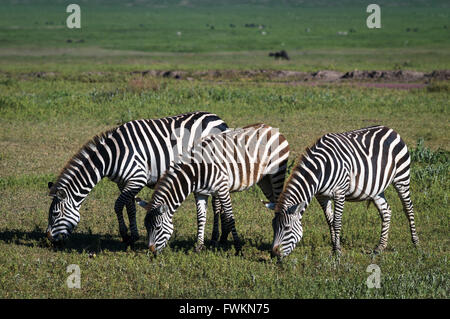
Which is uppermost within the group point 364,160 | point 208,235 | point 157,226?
point 364,160

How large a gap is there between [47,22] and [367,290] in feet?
298

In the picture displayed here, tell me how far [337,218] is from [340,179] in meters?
0.61

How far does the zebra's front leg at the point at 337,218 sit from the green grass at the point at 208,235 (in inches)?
7.3

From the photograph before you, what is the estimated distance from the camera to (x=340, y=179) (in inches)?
386

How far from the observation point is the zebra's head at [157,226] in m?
9.49

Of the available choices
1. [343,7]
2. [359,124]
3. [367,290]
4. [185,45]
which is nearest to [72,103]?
[359,124]

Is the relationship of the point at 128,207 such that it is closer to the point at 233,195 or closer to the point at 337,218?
the point at 337,218

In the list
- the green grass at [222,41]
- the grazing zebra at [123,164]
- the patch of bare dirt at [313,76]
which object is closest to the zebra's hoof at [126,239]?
the grazing zebra at [123,164]

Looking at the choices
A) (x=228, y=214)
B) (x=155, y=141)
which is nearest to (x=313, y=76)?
(x=155, y=141)

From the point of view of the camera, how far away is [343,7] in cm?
12762

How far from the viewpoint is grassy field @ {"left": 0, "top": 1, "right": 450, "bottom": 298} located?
29.8 feet

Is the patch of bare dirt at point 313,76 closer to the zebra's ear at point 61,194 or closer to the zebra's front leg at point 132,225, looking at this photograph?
the zebra's front leg at point 132,225

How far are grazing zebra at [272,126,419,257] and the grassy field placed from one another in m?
0.55

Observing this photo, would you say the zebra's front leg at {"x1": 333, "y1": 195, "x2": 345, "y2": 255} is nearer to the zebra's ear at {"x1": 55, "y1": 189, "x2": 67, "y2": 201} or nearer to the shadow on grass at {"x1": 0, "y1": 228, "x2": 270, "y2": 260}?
the shadow on grass at {"x1": 0, "y1": 228, "x2": 270, "y2": 260}
